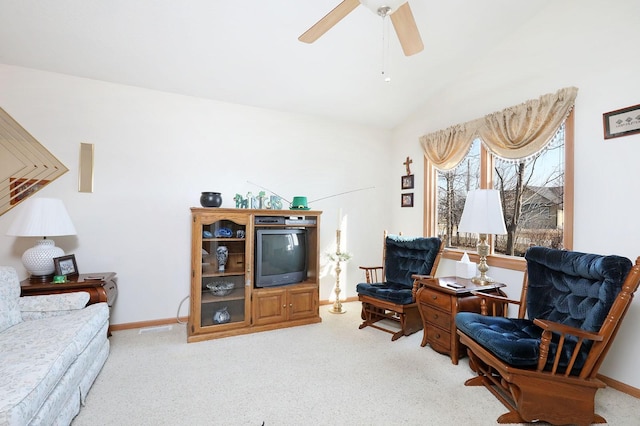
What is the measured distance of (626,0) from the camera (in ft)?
7.62

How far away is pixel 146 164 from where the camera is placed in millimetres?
3328

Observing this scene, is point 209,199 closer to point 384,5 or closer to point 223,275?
point 223,275

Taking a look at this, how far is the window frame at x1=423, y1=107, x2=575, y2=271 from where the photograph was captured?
2.64 meters

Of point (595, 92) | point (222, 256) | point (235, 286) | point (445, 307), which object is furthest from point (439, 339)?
point (595, 92)

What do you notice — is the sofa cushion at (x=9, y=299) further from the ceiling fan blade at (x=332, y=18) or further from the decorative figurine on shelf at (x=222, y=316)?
the ceiling fan blade at (x=332, y=18)

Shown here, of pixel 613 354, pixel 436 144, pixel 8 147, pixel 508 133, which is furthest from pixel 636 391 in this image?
pixel 8 147

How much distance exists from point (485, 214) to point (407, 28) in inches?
66.6

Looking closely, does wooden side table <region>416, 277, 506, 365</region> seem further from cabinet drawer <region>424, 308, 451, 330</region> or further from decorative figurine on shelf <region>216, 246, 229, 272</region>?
decorative figurine on shelf <region>216, 246, 229, 272</region>

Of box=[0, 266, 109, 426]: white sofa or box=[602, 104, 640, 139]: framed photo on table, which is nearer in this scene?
box=[0, 266, 109, 426]: white sofa

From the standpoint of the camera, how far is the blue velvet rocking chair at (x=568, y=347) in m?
1.74

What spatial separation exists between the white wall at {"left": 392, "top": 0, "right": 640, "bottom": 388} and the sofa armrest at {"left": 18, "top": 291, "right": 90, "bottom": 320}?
3.97 meters

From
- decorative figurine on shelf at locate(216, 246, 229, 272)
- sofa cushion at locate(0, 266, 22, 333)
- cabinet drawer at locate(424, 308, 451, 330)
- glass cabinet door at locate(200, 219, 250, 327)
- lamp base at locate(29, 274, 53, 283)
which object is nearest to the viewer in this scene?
sofa cushion at locate(0, 266, 22, 333)

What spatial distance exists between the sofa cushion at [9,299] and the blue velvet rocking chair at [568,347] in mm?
3331

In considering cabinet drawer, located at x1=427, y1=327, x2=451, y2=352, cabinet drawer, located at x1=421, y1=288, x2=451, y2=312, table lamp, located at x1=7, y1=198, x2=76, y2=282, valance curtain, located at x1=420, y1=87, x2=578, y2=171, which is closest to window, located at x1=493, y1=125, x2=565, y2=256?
valance curtain, located at x1=420, y1=87, x2=578, y2=171
